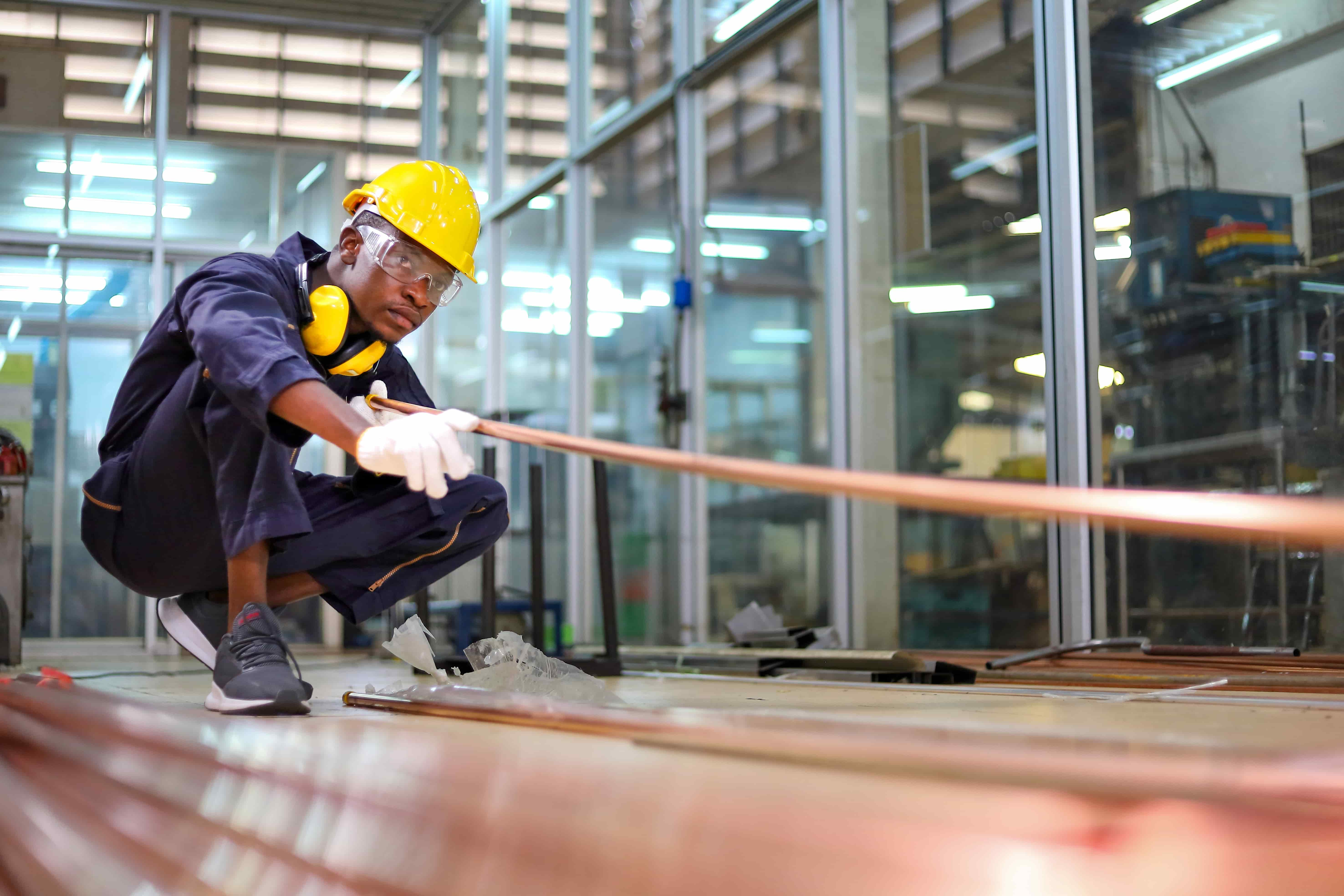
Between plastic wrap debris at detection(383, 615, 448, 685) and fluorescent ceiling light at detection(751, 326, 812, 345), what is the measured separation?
280cm

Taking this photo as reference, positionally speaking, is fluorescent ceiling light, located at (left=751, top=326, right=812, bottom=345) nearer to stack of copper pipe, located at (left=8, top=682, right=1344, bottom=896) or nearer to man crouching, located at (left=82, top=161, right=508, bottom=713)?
man crouching, located at (left=82, top=161, right=508, bottom=713)

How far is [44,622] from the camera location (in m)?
6.93

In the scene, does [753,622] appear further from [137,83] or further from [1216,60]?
[137,83]

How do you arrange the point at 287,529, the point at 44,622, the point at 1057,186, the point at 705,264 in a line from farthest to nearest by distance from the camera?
the point at 44,622 < the point at 705,264 < the point at 1057,186 < the point at 287,529

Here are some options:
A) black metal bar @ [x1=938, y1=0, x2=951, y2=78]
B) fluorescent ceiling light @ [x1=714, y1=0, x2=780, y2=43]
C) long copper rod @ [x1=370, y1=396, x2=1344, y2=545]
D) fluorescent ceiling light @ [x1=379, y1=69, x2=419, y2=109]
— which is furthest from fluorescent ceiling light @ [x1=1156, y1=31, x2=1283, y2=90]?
fluorescent ceiling light @ [x1=379, y1=69, x2=419, y2=109]

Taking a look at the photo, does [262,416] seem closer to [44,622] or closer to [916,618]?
[916,618]

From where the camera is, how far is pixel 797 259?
4578 mm

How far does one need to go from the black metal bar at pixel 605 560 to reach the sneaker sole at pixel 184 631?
1.35 meters

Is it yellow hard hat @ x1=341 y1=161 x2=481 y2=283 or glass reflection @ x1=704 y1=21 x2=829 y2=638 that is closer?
yellow hard hat @ x1=341 y1=161 x2=481 y2=283

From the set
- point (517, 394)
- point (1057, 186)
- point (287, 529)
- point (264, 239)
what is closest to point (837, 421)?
point (1057, 186)

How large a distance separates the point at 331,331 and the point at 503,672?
0.57 metres

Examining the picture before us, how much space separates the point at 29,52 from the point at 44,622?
10.8 ft

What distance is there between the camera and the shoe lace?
1656 mm

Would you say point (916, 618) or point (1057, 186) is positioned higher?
point (1057, 186)
